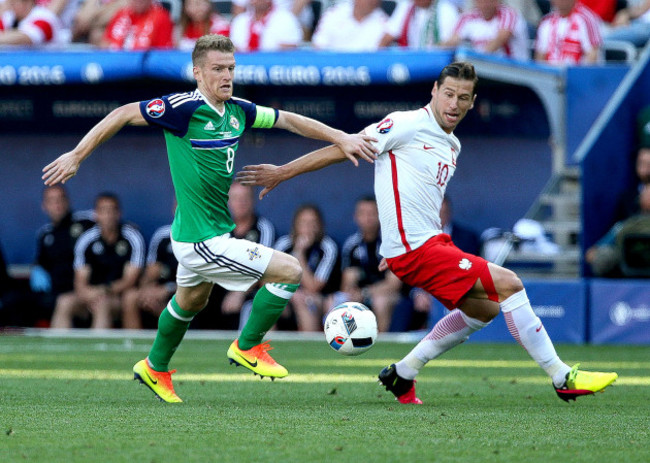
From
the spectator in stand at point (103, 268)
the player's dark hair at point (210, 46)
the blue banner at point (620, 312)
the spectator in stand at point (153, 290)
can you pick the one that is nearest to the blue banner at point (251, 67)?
the spectator in stand at point (103, 268)

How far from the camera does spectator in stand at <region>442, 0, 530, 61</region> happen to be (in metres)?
13.6

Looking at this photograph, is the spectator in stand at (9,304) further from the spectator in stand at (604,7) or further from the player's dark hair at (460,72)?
the player's dark hair at (460,72)

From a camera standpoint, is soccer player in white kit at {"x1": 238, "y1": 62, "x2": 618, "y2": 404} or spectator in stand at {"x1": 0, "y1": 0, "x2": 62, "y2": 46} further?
spectator in stand at {"x1": 0, "y1": 0, "x2": 62, "y2": 46}

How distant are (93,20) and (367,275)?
16.0 feet

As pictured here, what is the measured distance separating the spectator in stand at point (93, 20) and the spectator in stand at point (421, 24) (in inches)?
141

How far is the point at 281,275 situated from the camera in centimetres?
719

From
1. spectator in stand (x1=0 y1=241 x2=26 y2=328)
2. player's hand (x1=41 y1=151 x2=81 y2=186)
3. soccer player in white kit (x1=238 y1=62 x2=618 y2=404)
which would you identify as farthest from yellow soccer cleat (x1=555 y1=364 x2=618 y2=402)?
spectator in stand (x1=0 y1=241 x2=26 y2=328)

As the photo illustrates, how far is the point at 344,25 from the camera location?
14320 millimetres

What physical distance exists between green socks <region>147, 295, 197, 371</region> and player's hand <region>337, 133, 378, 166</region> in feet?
4.35

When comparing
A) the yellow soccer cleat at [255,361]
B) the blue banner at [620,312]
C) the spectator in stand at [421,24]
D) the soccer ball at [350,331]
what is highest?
Answer: the spectator in stand at [421,24]

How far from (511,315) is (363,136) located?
4.34 ft

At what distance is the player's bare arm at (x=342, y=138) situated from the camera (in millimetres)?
7039

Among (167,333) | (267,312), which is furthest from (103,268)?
(267,312)

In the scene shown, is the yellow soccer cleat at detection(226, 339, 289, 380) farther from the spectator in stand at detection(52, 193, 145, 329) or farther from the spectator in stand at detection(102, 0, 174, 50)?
the spectator in stand at detection(102, 0, 174, 50)
